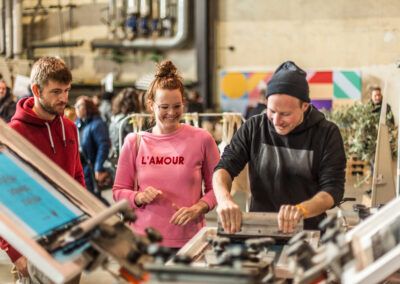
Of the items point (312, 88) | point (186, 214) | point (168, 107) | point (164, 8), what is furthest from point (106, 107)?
point (186, 214)

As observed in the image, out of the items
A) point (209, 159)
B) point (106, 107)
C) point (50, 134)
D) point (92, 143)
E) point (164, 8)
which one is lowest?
point (92, 143)

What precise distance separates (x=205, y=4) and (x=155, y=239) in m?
8.92

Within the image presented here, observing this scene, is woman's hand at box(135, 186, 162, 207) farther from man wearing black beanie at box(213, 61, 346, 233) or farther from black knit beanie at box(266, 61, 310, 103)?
black knit beanie at box(266, 61, 310, 103)

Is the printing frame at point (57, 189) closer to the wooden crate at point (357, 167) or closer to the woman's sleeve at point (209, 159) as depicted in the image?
the woman's sleeve at point (209, 159)

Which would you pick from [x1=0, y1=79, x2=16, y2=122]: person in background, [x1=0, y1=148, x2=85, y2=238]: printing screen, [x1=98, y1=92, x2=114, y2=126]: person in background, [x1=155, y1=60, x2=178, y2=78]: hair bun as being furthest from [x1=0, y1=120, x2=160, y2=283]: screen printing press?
[x1=98, y1=92, x2=114, y2=126]: person in background

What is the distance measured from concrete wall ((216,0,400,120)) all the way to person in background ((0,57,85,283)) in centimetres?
746

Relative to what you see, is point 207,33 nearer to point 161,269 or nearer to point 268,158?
point 268,158

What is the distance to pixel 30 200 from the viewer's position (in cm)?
167

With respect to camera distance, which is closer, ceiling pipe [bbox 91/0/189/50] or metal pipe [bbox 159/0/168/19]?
ceiling pipe [bbox 91/0/189/50]

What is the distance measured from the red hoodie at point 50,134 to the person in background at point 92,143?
3.13 metres

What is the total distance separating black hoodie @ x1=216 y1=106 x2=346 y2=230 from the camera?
223 centimetres

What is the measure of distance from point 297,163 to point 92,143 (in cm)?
382

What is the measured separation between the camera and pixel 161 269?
1353 mm

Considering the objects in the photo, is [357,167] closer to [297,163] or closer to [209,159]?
[209,159]
